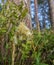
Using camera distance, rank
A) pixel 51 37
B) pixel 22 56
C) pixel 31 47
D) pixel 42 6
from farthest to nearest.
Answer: pixel 42 6 → pixel 51 37 → pixel 31 47 → pixel 22 56

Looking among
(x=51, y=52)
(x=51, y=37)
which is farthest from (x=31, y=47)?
(x=51, y=37)

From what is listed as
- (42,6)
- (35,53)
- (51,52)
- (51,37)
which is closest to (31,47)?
(35,53)

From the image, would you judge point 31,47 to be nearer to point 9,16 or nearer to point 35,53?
point 35,53

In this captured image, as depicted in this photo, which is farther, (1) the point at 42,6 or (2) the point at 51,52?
(1) the point at 42,6

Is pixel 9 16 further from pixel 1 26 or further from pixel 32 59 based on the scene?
pixel 32 59

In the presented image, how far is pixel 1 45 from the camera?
1710 mm

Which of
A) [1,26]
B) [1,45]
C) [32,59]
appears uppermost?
[1,26]

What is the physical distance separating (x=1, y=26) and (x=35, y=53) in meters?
0.32

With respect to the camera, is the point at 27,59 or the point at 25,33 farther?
the point at 27,59

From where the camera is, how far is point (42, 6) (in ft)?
68.8

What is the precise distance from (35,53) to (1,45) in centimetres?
27

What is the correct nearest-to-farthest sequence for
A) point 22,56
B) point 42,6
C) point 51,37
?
point 22,56 < point 51,37 < point 42,6

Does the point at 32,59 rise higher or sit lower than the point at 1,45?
lower

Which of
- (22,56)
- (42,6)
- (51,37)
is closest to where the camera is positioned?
(22,56)
